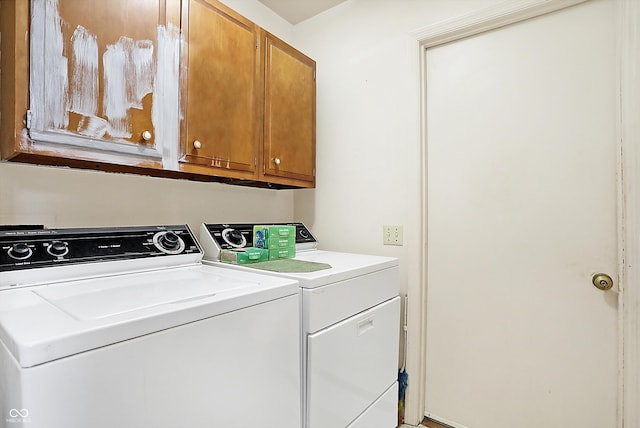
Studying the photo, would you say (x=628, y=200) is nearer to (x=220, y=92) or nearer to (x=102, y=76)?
(x=220, y=92)

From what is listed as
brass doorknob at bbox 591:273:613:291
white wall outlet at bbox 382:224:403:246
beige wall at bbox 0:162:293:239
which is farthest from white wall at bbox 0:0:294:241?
brass doorknob at bbox 591:273:613:291

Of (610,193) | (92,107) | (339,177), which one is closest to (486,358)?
(610,193)

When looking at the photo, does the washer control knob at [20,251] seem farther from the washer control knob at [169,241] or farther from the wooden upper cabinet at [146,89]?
the washer control knob at [169,241]

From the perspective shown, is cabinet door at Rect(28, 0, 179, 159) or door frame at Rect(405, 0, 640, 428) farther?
door frame at Rect(405, 0, 640, 428)

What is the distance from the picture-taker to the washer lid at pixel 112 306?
2.04 ft

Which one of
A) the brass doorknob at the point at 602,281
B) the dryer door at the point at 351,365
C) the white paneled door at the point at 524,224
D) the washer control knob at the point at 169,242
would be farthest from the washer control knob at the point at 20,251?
the brass doorknob at the point at 602,281

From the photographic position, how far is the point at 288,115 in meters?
1.86

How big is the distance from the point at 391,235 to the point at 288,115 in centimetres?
88

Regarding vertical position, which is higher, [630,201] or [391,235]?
[630,201]

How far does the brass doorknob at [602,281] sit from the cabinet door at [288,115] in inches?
56.7

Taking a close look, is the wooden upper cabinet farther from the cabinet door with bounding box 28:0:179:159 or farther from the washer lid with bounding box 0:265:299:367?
the washer lid with bounding box 0:265:299:367

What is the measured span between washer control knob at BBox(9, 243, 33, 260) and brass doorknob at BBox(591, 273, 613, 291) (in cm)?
211

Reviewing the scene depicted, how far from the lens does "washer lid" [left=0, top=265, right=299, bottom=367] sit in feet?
2.04

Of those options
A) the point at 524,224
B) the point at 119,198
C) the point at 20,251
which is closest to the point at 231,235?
the point at 119,198
